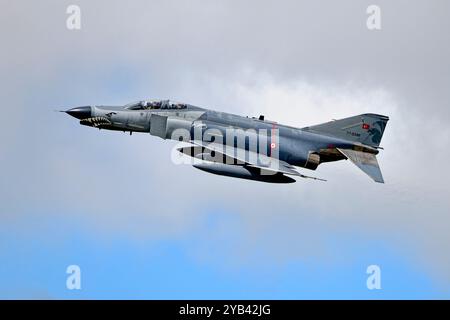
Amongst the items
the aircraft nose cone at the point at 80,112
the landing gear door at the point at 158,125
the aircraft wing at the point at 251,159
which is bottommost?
the aircraft wing at the point at 251,159

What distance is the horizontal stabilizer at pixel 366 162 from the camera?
31047mm

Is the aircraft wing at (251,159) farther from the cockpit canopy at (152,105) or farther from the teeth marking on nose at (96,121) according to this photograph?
the teeth marking on nose at (96,121)

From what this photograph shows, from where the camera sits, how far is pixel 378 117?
33000mm

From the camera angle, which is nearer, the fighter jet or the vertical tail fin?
the fighter jet

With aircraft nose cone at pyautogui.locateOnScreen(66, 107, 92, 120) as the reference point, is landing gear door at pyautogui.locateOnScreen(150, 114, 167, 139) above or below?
below

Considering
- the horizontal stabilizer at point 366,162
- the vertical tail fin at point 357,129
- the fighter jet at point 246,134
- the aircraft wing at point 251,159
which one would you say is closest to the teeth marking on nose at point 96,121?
the fighter jet at point 246,134

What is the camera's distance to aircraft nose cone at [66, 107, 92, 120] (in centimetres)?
3159

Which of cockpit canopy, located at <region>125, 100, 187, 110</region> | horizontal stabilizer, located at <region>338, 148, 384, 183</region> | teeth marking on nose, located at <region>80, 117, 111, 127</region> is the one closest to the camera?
horizontal stabilizer, located at <region>338, 148, 384, 183</region>

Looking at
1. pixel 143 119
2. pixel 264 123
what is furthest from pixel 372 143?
pixel 143 119

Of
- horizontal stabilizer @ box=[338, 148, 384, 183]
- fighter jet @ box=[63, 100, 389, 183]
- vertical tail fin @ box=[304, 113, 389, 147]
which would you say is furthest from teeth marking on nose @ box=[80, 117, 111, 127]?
horizontal stabilizer @ box=[338, 148, 384, 183]

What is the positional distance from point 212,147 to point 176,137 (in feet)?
5.62

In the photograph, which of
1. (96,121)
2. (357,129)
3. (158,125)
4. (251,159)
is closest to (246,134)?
(251,159)

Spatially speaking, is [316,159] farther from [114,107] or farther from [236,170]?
[114,107]

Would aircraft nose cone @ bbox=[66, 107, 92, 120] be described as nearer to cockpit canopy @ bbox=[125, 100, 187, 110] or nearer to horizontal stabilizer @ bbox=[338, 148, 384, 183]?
cockpit canopy @ bbox=[125, 100, 187, 110]
